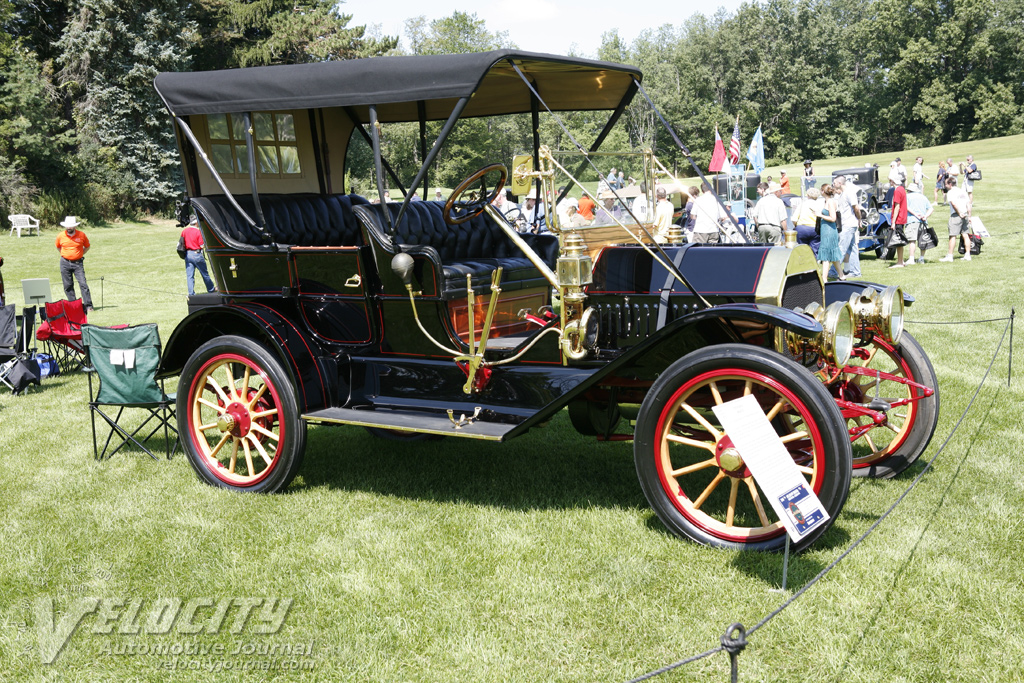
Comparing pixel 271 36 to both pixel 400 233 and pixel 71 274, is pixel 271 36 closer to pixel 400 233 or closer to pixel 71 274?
pixel 71 274

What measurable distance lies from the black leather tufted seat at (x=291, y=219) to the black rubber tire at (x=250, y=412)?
0.67 m

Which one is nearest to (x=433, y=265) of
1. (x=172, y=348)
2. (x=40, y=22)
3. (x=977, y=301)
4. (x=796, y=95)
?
(x=172, y=348)

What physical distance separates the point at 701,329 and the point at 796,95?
212 feet

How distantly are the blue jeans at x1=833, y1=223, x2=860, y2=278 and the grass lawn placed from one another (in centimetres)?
762

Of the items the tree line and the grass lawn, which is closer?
the grass lawn

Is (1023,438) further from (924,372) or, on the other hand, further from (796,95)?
(796,95)

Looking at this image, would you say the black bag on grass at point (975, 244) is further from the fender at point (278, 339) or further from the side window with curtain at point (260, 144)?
the fender at point (278, 339)

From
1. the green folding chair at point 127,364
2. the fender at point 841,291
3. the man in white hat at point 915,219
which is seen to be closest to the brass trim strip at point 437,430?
the green folding chair at point 127,364

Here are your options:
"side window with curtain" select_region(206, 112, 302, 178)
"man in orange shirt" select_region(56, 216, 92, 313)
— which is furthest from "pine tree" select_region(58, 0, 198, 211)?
"side window with curtain" select_region(206, 112, 302, 178)

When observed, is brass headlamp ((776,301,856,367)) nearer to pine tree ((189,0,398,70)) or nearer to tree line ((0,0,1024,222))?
tree line ((0,0,1024,222))

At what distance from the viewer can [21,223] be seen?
82.7ft

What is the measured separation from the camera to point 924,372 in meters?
4.39

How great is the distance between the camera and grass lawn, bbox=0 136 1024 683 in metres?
3.08

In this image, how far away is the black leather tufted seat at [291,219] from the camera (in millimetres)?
5035
